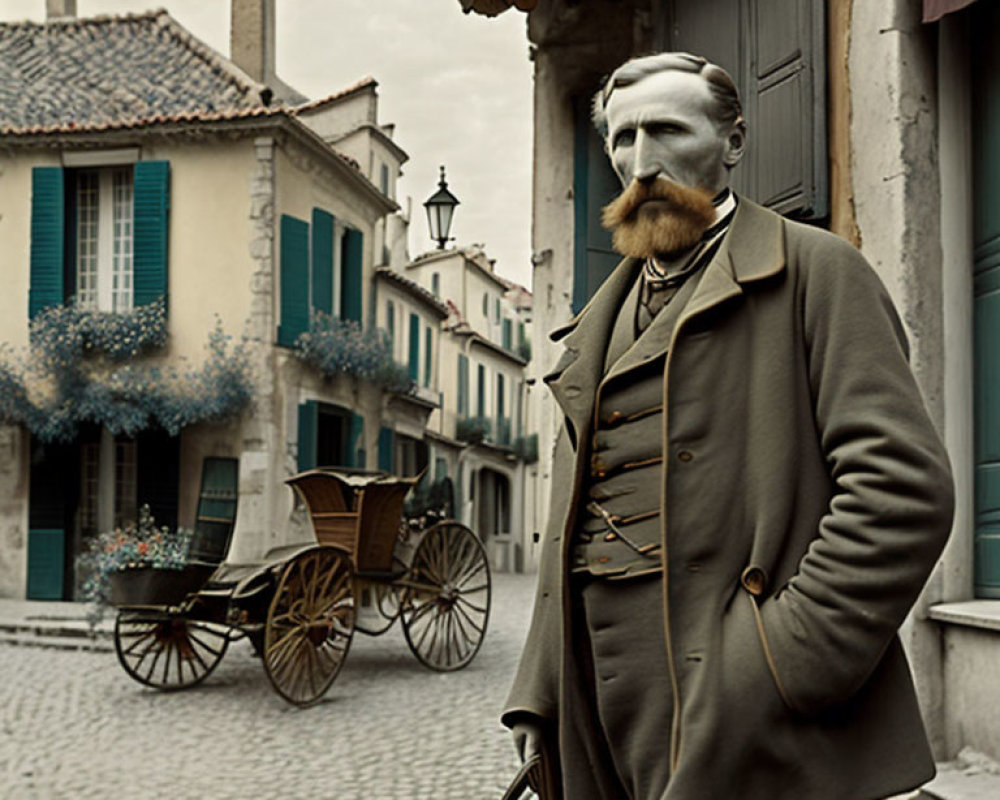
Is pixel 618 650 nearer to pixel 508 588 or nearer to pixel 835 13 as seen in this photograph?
pixel 835 13

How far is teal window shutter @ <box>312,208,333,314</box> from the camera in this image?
56.5ft

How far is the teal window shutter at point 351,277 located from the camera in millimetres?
18766

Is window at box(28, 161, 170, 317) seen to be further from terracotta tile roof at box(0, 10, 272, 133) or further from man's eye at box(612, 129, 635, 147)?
man's eye at box(612, 129, 635, 147)

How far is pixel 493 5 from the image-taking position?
20.7 ft

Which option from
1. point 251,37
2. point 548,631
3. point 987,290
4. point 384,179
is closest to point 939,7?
point 987,290

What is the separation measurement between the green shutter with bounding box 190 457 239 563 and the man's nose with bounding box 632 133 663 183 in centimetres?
924

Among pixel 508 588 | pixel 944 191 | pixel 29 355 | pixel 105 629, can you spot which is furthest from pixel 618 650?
pixel 508 588

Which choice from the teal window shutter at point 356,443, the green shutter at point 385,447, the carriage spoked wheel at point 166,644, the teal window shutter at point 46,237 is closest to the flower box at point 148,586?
the carriage spoked wheel at point 166,644

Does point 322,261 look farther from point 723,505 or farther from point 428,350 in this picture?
point 723,505

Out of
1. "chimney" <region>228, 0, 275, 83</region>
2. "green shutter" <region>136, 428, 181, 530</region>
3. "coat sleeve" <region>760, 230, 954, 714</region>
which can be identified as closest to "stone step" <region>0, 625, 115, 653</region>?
"green shutter" <region>136, 428, 181, 530</region>

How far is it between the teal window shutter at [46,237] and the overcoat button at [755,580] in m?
15.9

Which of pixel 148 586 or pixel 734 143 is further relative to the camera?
pixel 148 586

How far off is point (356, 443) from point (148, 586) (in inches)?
364

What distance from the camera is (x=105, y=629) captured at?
13.1m
